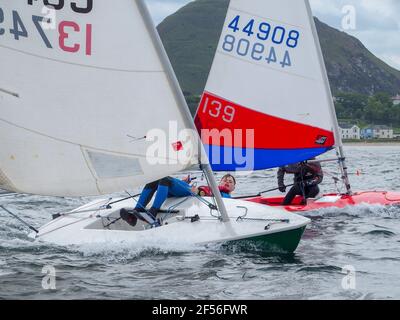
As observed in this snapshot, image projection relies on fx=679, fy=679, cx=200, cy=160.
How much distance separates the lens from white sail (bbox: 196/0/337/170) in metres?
12.4

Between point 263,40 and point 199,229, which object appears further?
point 263,40

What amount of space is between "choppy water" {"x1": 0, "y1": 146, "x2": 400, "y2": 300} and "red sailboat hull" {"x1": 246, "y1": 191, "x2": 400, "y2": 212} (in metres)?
2.07

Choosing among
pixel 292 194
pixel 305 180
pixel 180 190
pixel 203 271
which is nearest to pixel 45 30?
pixel 203 271

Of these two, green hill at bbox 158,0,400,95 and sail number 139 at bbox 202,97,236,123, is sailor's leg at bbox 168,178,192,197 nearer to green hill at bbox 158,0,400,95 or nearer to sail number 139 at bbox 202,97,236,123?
sail number 139 at bbox 202,97,236,123

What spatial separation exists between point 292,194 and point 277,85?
2.06m

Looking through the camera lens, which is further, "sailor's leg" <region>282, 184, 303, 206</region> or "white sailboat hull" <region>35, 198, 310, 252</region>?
"sailor's leg" <region>282, 184, 303, 206</region>

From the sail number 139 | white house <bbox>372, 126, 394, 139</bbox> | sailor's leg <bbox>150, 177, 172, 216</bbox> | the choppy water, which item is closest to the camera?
the choppy water

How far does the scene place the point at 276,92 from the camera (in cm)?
1250

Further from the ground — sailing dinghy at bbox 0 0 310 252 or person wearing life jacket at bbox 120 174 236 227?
sailing dinghy at bbox 0 0 310 252

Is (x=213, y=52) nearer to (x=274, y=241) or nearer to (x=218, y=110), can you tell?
(x=218, y=110)

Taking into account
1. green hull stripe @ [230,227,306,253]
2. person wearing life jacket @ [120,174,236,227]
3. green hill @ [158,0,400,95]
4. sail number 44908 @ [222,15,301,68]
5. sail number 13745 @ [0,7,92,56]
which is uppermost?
green hill @ [158,0,400,95]

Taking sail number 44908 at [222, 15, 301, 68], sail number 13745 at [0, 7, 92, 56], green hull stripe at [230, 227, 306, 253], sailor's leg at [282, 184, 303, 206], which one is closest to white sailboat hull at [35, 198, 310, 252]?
green hull stripe at [230, 227, 306, 253]

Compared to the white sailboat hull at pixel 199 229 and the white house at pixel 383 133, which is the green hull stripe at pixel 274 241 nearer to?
the white sailboat hull at pixel 199 229

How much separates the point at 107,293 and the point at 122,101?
190 centimetres
